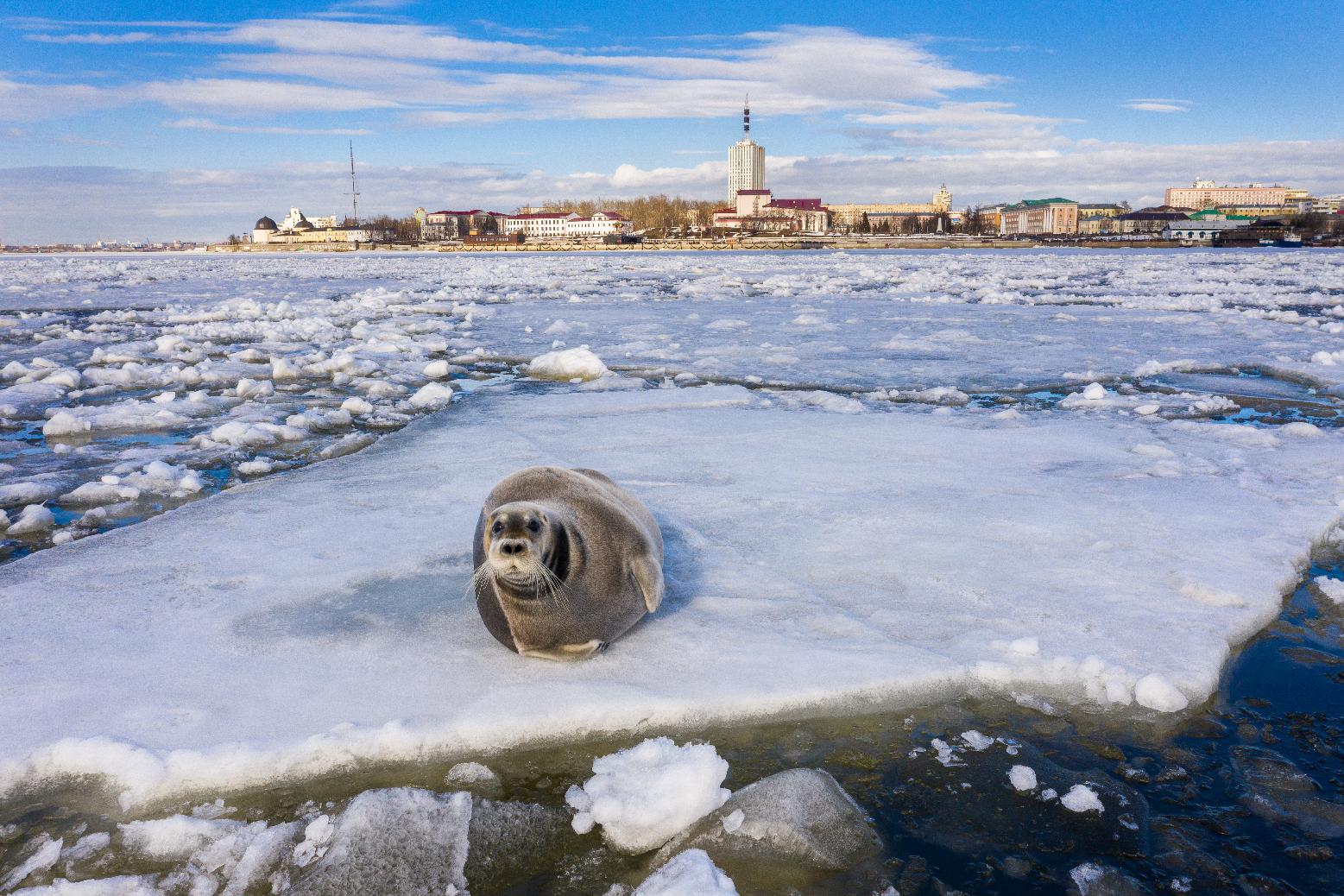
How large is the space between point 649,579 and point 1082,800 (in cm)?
145

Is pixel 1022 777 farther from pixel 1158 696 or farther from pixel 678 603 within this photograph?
pixel 678 603

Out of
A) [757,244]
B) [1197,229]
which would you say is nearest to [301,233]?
[757,244]

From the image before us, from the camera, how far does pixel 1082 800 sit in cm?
225

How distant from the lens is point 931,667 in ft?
9.31

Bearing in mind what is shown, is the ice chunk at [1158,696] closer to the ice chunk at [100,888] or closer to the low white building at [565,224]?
the ice chunk at [100,888]

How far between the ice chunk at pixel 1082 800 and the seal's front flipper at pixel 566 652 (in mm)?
1480

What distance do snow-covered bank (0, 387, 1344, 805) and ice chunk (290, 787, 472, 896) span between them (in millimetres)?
236

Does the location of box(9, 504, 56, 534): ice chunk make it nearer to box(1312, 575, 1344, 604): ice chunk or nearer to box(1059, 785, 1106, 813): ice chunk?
box(1059, 785, 1106, 813): ice chunk

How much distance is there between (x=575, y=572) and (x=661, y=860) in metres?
1.01

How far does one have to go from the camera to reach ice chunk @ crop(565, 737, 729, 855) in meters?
2.20

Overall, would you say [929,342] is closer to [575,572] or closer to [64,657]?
[575,572]

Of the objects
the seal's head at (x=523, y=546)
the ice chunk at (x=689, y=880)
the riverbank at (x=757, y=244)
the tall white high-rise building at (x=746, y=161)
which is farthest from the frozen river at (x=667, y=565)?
the tall white high-rise building at (x=746, y=161)

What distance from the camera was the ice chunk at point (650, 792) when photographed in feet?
7.23

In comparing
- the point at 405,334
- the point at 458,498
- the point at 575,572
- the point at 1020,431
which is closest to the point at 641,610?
the point at 575,572
